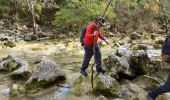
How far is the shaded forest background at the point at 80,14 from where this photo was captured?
29.5 metres

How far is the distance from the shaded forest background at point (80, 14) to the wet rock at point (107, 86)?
20369 mm

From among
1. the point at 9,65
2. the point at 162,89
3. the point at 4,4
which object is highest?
the point at 162,89

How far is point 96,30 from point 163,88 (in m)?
3.11

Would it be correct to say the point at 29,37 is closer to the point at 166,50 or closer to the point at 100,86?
the point at 100,86

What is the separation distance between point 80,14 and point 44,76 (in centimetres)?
2040

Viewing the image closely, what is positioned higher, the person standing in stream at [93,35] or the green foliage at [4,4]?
the person standing in stream at [93,35]

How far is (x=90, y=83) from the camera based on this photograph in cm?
927

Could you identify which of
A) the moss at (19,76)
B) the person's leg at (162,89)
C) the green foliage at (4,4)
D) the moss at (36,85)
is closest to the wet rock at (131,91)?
the person's leg at (162,89)

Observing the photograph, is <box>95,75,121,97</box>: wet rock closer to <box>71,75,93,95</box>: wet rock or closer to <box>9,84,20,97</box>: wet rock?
<box>71,75,93,95</box>: wet rock

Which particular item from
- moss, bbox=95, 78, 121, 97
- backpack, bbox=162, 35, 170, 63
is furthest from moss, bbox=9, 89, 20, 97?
backpack, bbox=162, 35, 170, 63

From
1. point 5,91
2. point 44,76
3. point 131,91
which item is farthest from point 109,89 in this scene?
point 5,91

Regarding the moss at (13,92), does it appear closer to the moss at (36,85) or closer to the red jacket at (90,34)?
the moss at (36,85)

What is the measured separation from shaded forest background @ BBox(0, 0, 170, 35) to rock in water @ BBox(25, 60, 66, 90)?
758 inches

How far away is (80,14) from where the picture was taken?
2958 cm
